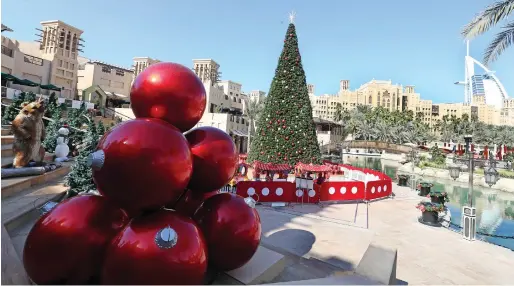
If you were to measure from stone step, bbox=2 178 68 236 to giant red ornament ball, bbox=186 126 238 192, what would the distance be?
322 centimetres

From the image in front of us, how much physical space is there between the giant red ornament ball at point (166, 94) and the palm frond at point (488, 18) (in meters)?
10.8

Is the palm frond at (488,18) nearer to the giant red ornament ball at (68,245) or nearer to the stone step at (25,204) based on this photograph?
the giant red ornament ball at (68,245)

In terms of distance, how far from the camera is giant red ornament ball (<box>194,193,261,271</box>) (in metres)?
3.57

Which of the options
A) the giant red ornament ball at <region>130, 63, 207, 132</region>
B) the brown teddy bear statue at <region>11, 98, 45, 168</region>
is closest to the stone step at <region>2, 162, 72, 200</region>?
the brown teddy bear statue at <region>11, 98, 45, 168</region>

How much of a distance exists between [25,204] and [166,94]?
13.8ft

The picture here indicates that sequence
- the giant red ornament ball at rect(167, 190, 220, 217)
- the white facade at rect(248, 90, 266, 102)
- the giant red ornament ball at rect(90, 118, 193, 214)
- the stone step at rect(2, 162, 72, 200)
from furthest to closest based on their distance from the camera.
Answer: the white facade at rect(248, 90, 266, 102)
the stone step at rect(2, 162, 72, 200)
the giant red ornament ball at rect(167, 190, 220, 217)
the giant red ornament ball at rect(90, 118, 193, 214)

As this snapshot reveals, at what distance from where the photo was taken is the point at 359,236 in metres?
7.84

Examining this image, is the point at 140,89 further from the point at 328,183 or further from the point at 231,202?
the point at 328,183

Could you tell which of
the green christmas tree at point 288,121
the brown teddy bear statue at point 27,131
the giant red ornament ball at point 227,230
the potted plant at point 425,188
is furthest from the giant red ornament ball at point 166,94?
the potted plant at point 425,188

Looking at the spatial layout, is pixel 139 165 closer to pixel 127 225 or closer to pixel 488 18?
pixel 127 225

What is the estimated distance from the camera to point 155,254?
274cm

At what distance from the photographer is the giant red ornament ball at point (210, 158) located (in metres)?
3.62

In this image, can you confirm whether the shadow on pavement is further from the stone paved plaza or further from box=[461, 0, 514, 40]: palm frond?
box=[461, 0, 514, 40]: palm frond

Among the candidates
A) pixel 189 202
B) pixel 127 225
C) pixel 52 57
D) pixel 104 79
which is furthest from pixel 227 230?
pixel 104 79
